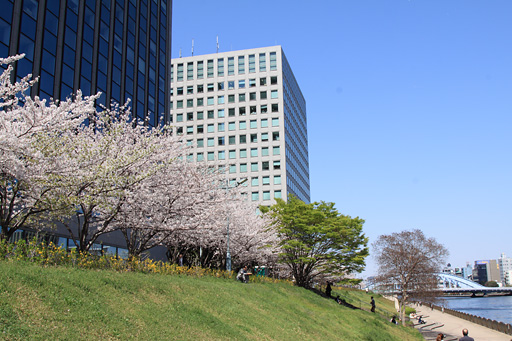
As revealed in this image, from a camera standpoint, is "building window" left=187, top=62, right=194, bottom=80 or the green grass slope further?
"building window" left=187, top=62, right=194, bottom=80

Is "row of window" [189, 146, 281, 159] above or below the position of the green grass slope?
above

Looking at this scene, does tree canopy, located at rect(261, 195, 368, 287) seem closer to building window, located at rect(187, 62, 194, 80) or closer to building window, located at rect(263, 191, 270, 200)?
building window, located at rect(263, 191, 270, 200)

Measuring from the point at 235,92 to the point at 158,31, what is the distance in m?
39.1

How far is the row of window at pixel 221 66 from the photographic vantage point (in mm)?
92250

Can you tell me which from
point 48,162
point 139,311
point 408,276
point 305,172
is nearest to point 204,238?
point 48,162

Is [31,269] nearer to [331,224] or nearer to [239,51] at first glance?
[331,224]

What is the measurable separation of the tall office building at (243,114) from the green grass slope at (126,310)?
6654cm

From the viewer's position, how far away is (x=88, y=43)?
131 ft

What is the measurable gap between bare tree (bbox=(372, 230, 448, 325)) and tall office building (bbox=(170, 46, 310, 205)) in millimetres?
34236

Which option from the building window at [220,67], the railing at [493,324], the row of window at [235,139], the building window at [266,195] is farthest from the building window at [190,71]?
the railing at [493,324]

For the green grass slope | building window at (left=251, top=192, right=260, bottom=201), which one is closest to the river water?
building window at (left=251, top=192, right=260, bottom=201)

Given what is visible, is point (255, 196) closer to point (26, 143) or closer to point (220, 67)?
point (220, 67)

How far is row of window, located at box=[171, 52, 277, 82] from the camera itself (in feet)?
303

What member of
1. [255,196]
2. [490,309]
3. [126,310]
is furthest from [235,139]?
[490,309]
